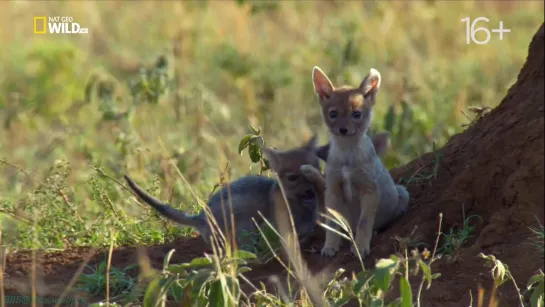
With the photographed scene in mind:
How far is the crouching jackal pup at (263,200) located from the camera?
679 cm

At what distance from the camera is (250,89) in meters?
13.1

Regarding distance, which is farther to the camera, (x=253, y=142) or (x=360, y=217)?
(x=253, y=142)

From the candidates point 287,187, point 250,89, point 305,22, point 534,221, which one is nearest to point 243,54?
point 250,89

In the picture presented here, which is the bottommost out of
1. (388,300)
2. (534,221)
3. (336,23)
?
(388,300)

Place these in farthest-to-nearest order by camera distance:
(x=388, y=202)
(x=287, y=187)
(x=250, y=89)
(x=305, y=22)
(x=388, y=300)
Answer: (x=305, y=22), (x=250, y=89), (x=287, y=187), (x=388, y=202), (x=388, y=300)

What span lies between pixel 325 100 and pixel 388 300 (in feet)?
6.35

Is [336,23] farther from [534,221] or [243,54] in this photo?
[534,221]

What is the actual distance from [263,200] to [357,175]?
2.85ft

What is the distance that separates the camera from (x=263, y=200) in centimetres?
712

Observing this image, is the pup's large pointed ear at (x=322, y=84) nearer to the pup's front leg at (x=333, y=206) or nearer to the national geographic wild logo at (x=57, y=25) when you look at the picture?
the pup's front leg at (x=333, y=206)

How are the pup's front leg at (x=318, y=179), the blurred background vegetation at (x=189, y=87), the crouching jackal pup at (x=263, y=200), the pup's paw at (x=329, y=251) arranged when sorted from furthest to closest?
the blurred background vegetation at (x=189, y=87) → the pup's front leg at (x=318, y=179) → the crouching jackal pup at (x=263, y=200) → the pup's paw at (x=329, y=251)

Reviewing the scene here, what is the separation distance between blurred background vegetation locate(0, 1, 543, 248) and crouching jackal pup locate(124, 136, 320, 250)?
1.07 ft

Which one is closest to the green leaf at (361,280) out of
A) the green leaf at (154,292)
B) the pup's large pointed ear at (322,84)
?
the green leaf at (154,292)

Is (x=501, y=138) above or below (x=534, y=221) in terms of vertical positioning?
above
